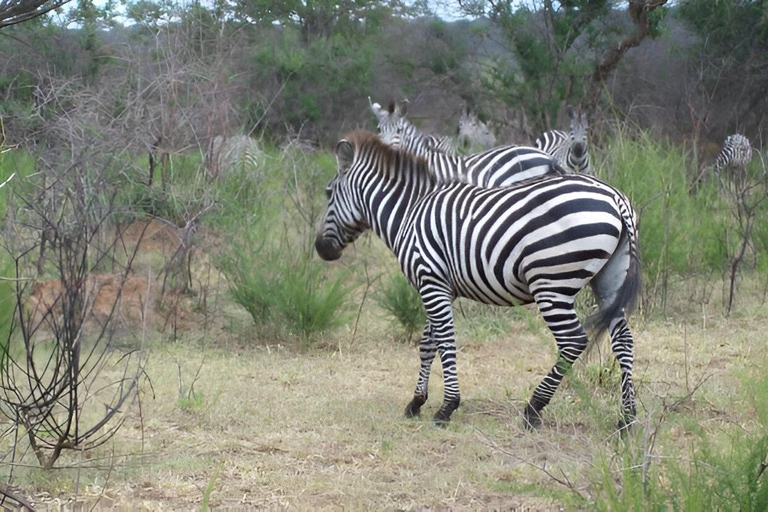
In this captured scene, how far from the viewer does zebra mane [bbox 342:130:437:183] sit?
5.64 meters

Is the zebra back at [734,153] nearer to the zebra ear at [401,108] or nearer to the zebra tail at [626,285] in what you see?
the zebra ear at [401,108]

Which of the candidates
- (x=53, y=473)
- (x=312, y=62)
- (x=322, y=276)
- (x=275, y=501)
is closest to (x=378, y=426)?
(x=275, y=501)

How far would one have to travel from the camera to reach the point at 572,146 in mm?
9672

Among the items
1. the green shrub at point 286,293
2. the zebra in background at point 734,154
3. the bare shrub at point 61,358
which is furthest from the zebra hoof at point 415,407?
the zebra in background at point 734,154

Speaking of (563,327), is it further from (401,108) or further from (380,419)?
(401,108)

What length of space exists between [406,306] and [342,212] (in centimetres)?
143

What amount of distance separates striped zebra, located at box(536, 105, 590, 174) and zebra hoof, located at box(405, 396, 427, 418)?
163 inches

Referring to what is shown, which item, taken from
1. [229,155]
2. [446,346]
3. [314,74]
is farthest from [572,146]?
[314,74]

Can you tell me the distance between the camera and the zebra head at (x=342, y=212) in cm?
590

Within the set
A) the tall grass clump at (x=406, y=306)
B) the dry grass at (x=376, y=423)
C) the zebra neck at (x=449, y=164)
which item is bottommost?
the dry grass at (x=376, y=423)

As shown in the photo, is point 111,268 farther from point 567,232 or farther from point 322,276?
point 567,232

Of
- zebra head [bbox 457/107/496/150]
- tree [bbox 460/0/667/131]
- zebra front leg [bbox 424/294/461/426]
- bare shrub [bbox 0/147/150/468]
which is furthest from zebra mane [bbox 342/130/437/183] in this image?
tree [bbox 460/0/667/131]

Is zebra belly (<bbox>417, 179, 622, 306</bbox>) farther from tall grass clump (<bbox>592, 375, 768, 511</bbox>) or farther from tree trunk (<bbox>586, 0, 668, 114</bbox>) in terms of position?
tree trunk (<bbox>586, 0, 668, 114</bbox>)

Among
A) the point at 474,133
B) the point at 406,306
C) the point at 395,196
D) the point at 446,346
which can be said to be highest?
the point at 474,133
